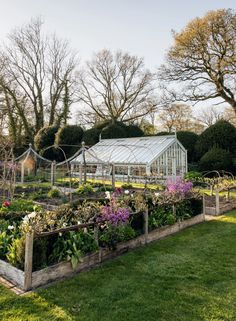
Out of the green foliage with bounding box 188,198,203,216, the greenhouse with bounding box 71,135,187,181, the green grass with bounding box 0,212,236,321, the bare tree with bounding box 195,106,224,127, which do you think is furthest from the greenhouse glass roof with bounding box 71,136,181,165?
the bare tree with bounding box 195,106,224,127

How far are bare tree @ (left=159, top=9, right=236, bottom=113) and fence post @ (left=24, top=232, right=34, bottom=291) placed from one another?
641 inches

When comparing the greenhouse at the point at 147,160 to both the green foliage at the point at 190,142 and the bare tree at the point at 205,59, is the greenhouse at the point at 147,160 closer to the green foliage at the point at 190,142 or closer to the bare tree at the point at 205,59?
the green foliage at the point at 190,142

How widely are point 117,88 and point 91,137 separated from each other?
23.2ft

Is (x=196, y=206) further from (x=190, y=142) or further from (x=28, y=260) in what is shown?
(x=190, y=142)

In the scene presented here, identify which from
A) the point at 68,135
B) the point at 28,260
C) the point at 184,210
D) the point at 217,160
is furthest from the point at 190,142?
the point at 28,260

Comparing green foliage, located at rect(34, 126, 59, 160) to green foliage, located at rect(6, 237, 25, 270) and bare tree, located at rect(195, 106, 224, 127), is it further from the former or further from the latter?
green foliage, located at rect(6, 237, 25, 270)

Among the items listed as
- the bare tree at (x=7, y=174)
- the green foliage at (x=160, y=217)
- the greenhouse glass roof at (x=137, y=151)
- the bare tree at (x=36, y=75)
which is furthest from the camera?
the bare tree at (x=36, y=75)

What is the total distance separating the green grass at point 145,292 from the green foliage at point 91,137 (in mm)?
17235

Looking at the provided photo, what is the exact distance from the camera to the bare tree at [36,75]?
23.5 meters

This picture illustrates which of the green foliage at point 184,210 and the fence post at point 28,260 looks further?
the green foliage at point 184,210

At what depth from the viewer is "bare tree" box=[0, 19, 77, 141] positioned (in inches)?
926

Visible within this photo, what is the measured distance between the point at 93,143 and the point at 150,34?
42.9 ft

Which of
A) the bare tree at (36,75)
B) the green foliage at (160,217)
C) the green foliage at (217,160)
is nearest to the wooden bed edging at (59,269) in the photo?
the green foliage at (160,217)

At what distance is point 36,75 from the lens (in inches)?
958
